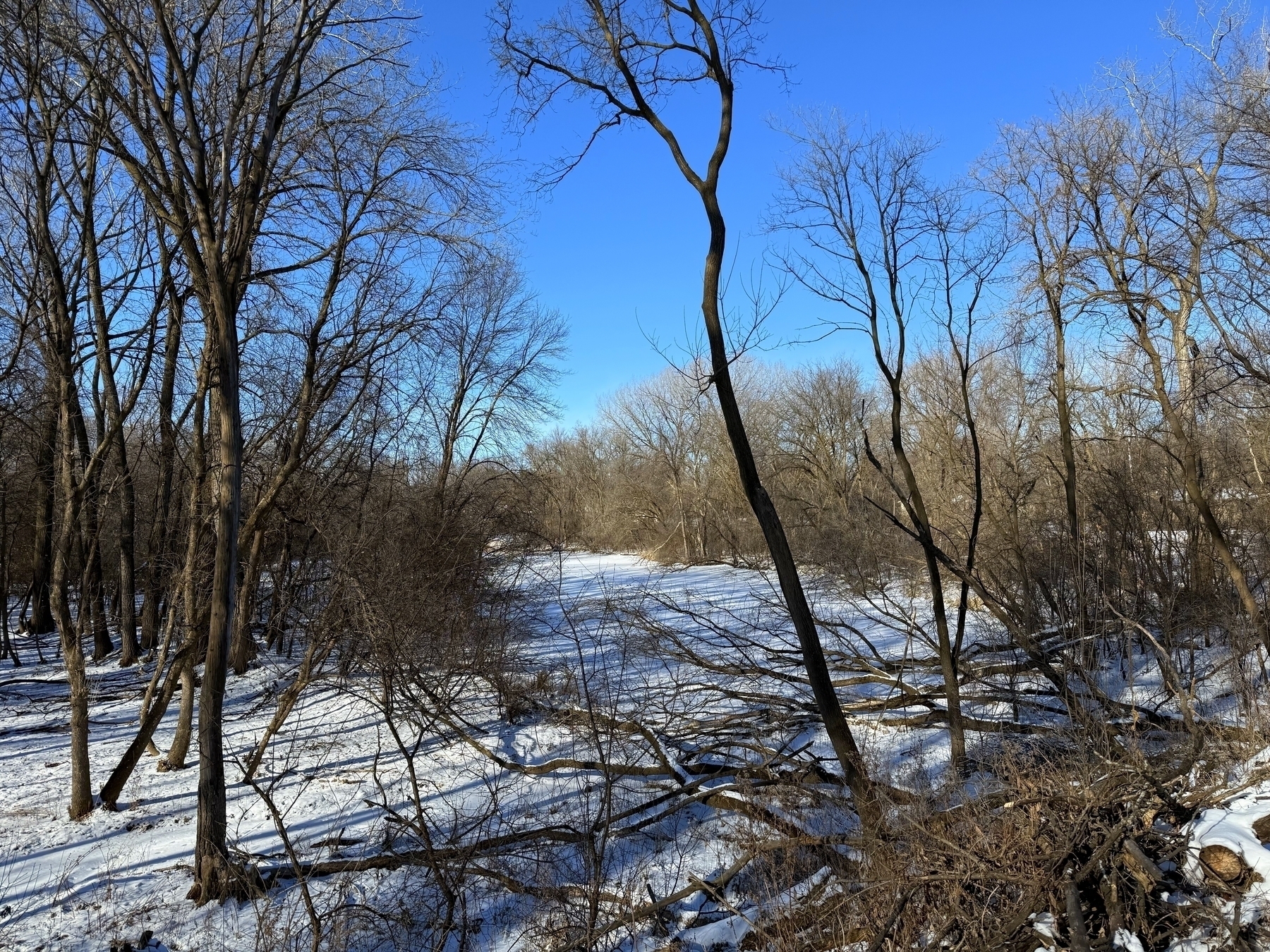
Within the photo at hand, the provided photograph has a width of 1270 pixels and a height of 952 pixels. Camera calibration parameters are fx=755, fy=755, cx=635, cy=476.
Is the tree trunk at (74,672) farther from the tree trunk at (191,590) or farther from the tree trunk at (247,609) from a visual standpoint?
the tree trunk at (247,609)

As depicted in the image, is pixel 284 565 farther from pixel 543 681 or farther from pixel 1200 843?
pixel 1200 843

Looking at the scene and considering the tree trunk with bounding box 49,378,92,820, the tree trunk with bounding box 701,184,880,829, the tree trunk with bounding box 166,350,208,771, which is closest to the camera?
the tree trunk with bounding box 701,184,880,829

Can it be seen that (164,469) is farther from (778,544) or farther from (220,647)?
(778,544)

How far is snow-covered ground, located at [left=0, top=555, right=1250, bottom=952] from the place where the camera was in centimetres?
564

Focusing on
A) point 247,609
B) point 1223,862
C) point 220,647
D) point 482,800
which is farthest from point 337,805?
point 1223,862

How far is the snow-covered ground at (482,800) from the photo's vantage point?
5645 mm

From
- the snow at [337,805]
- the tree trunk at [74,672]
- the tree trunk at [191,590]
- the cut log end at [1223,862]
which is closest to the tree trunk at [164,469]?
the tree trunk at [191,590]

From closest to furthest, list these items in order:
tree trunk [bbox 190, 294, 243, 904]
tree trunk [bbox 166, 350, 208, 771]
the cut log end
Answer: the cut log end
tree trunk [bbox 190, 294, 243, 904]
tree trunk [bbox 166, 350, 208, 771]

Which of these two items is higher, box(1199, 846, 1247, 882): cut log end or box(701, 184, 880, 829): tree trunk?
box(701, 184, 880, 829): tree trunk

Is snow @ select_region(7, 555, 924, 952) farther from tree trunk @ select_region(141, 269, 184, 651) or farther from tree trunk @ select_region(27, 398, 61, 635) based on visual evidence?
tree trunk @ select_region(27, 398, 61, 635)

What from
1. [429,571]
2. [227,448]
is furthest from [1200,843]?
[429,571]

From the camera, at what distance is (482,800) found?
8133mm

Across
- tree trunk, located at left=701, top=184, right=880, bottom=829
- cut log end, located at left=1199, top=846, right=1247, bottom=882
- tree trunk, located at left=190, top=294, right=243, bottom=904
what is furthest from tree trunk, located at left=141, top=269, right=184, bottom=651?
cut log end, located at left=1199, top=846, right=1247, bottom=882

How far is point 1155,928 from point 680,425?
92.2ft
